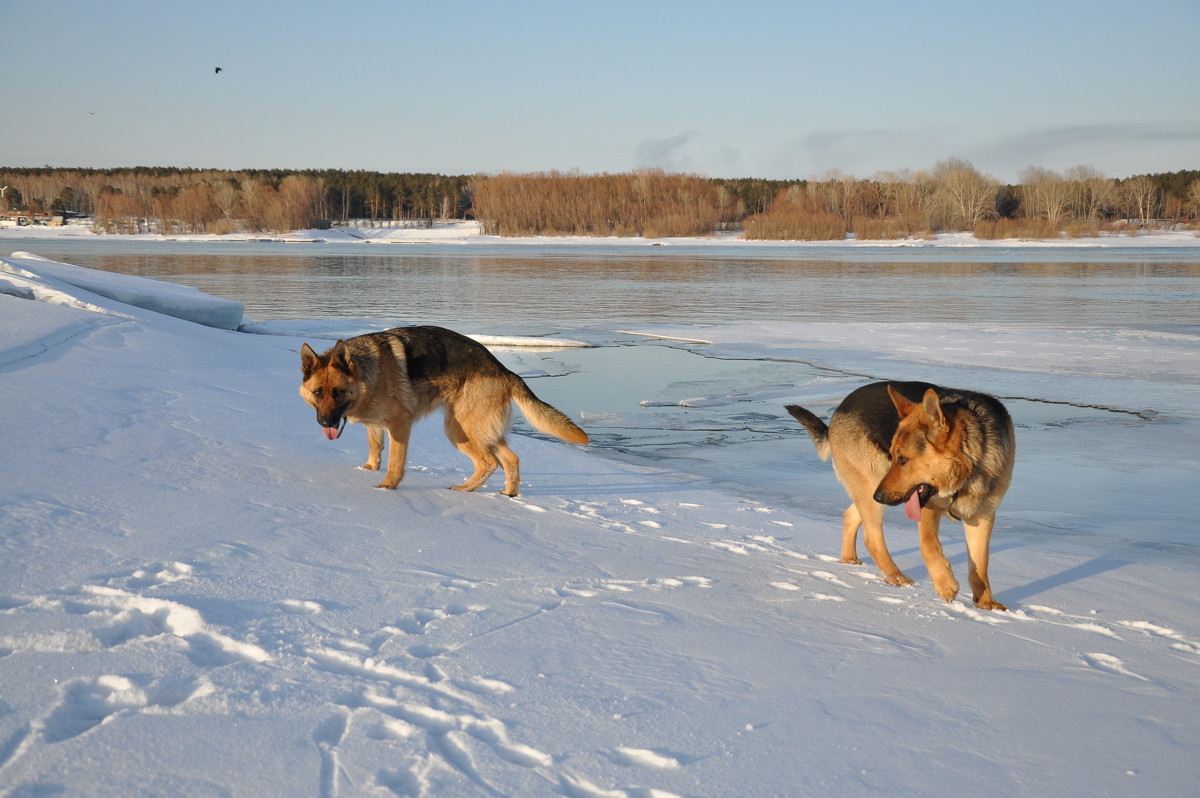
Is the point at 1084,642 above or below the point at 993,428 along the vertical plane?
below

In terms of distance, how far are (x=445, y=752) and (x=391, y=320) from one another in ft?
52.9

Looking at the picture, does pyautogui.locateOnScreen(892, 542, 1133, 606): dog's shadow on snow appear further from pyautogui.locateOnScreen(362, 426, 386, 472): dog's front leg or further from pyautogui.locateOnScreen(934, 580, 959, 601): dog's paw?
pyautogui.locateOnScreen(362, 426, 386, 472): dog's front leg

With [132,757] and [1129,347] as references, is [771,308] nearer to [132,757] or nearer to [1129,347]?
[1129,347]

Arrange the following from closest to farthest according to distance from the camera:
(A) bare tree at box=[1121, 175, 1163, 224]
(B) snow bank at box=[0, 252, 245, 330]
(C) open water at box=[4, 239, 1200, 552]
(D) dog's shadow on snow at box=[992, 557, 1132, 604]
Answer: (D) dog's shadow on snow at box=[992, 557, 1132, 604] < (C) open water at box=[4, 239, 1200, 552] < (B) snow bank at box=[0, 252, 245, 330] < (A) bare tree at box=[1121, 175, 1163, 224]

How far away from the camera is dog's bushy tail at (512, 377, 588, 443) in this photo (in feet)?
19.5

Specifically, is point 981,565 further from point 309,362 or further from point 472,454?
point 309,362

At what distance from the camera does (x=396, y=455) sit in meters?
5.92

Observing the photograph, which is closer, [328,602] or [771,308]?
[328,602]

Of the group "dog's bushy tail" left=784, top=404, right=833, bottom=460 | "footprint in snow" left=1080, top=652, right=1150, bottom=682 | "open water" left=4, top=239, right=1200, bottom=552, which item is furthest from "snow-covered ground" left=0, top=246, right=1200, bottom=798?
"open water" left=4, top=239, right=1200, bottom=552

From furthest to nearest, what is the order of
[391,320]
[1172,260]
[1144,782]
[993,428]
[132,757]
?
[1172,260] < [391,320] < [993,428] < [1144,782] < [132,757]

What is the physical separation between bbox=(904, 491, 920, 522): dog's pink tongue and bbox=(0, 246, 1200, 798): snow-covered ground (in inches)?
16.6

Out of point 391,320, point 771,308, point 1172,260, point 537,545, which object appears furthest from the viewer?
point 1172,260

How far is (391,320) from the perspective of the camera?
18031 mm

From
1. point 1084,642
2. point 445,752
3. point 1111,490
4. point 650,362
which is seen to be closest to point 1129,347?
point 650,362
